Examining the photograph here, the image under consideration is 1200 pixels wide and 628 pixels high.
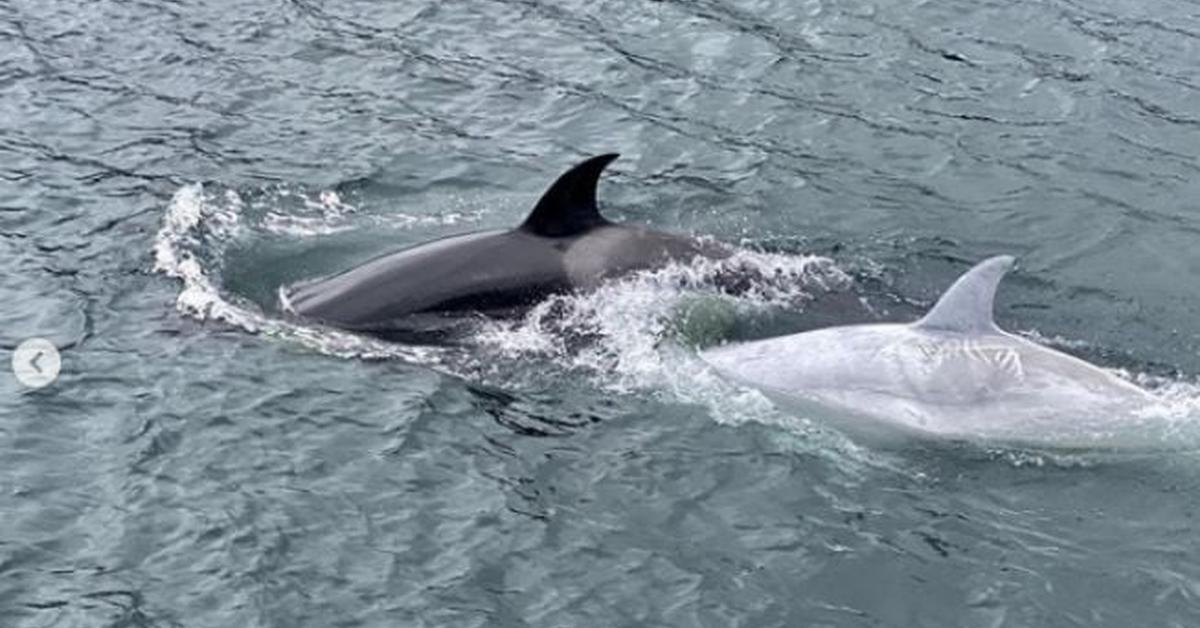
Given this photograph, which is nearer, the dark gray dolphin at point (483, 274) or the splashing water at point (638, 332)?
the splashing water at point (638, 332)

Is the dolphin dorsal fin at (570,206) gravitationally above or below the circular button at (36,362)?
above

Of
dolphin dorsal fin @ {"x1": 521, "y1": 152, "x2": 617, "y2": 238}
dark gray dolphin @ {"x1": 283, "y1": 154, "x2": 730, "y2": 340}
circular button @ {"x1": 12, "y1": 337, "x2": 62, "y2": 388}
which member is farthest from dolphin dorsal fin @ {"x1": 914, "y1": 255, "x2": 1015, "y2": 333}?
circular button @ {"x1": 12, "y1": 337, "x2": 62, "y2": 388}

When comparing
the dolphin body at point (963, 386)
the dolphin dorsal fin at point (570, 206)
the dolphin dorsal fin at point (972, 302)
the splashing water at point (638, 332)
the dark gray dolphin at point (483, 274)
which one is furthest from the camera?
the dark gray dolphin at point (483, 274)

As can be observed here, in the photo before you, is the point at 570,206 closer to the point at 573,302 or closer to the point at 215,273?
the point at 573,302

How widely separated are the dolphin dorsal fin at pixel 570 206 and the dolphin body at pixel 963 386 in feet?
5.46

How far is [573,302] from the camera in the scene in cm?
1412

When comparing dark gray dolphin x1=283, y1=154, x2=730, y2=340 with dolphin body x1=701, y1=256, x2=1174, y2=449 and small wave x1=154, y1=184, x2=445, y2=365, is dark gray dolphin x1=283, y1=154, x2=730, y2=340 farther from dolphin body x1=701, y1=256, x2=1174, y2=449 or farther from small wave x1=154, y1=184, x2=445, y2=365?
dolphin body x1=701, y1=256, x2=1174, y2=449

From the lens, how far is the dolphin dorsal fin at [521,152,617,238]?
13.7 m

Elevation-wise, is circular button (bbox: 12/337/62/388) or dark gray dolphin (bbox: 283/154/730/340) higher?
dark gray dolphin (bbox: 283/154/730/340)

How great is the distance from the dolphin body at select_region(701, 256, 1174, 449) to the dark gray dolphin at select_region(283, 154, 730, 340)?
4.79ft

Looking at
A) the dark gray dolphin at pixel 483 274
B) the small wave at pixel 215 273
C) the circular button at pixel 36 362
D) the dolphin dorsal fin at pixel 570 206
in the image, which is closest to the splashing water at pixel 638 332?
the small wave at pixel 215 273

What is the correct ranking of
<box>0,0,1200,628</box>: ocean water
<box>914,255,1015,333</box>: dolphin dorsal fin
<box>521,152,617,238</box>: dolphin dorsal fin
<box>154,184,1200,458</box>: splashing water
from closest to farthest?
<box>0,0,1200,628</box>: ocean water, <box>914,255,1015,333</box>: dolphin dorsal fin, <box>154,184,1200,458</box>: splashing water, <box>521,152,617,238</box>: dolphin dorsal fin

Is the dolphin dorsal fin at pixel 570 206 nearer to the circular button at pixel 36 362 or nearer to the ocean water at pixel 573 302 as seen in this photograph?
the ocean water at pixel 573 302

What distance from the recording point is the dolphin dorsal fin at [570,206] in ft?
45.0
